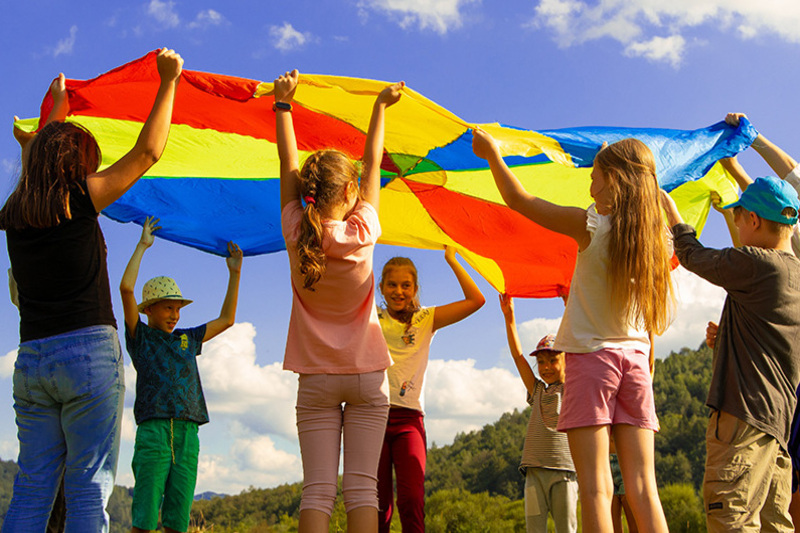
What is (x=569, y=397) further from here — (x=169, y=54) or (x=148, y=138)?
(x=169, y=54)

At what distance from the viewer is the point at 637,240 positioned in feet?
7.98

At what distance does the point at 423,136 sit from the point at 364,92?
507 mm

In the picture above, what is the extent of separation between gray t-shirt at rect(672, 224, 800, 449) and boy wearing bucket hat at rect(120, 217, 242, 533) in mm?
2524

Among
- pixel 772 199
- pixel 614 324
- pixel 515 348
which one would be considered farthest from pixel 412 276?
pixel 772 199

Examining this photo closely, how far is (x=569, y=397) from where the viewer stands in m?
2.42

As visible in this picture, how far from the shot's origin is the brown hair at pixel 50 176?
7.30 ft

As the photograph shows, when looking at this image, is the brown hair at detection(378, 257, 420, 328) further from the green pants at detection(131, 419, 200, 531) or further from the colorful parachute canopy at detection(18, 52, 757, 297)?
the green pants at detection(131, 419, 200, 531)

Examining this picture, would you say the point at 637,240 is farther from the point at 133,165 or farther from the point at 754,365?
the point at 133,165

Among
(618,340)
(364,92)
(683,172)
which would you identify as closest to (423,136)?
(364,92)

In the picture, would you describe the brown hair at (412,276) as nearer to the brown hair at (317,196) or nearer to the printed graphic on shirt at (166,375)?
the printed graphic on shirt at (166,375)

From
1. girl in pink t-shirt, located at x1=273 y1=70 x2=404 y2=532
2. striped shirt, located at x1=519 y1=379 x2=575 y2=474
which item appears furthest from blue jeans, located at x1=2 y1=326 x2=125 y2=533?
striped shirt, located at x1=519 y1=379 x2=575 y2=474

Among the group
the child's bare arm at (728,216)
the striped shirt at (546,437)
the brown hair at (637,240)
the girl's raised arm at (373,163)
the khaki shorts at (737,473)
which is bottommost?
the khaki shorts at (737,473)

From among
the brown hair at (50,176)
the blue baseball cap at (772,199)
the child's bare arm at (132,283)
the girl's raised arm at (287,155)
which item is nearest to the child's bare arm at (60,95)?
the brown hair at (50,176)

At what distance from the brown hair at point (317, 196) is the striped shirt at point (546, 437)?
2.17m
